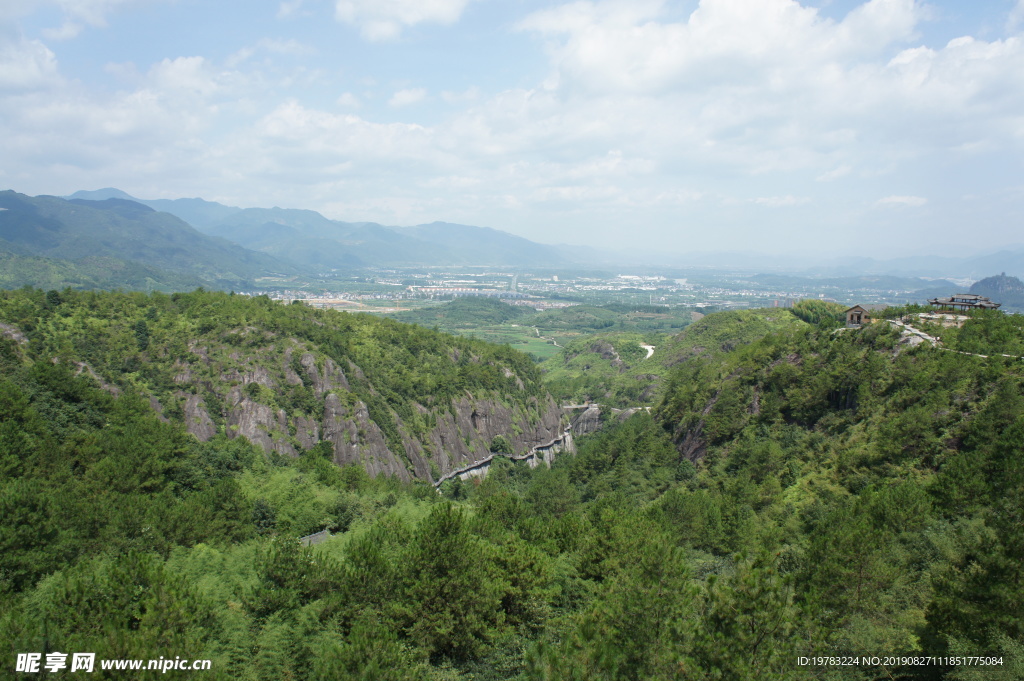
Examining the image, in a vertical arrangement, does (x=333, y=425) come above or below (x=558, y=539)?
below

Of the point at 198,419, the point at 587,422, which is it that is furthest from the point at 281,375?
the point at 587,422

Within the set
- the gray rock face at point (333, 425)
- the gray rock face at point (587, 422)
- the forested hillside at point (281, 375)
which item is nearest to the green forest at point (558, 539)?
the forested hillside at point (281, 375)

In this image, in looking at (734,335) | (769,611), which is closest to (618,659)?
(769,611)

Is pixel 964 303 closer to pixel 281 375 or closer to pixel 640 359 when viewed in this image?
pixel 281 375

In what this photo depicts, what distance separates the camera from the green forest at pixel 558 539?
16.9 meters

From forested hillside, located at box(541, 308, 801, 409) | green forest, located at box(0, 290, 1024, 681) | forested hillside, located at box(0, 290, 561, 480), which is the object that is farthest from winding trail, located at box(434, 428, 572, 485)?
forested hillside, located at box(541, 308, 801, 409)

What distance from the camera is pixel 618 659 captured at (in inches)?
653

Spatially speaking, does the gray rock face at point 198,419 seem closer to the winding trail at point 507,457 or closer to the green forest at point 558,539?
the green forest at point 558,539

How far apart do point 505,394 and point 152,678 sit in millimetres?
72786

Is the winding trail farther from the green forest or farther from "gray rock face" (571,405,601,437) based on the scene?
the green forest

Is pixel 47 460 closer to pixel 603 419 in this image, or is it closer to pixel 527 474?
pixel 527 474

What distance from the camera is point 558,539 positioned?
31984mm

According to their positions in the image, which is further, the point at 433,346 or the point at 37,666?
the point at 433,346

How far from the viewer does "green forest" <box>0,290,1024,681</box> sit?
16.9 meters
